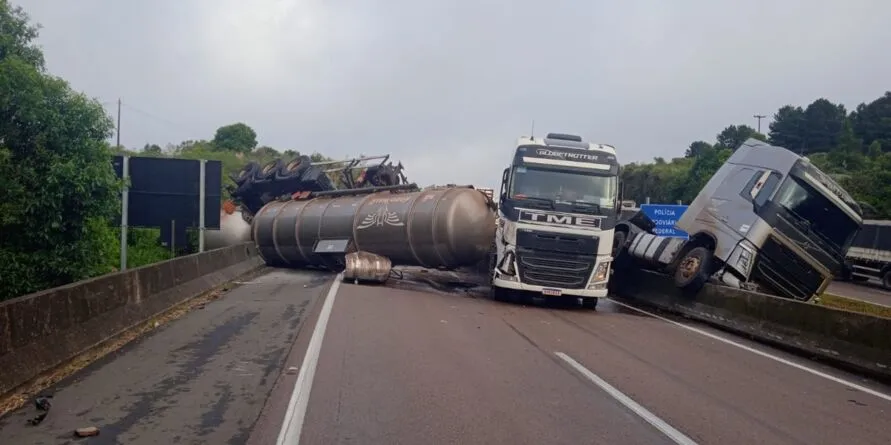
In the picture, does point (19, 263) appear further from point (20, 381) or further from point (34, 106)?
point (20, 381)

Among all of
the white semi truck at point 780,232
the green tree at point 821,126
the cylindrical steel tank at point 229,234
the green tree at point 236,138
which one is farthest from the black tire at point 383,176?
the green tree at point 236,138

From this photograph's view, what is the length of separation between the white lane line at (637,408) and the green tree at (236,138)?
3262 inches

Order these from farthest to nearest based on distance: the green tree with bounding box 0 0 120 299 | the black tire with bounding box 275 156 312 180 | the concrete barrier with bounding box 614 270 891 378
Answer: the black tire with bounding box 275 156 312 180 < the green tree with bounding box 0 0 120 299 < the concrete barrier with bounding box 614 270 891 378

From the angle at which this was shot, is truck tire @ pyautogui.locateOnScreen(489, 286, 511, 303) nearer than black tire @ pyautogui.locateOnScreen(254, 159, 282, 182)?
Yes

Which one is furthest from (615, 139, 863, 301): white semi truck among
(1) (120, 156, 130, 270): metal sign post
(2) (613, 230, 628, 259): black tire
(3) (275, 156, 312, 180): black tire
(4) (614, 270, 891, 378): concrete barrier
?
(3) (275, 156, 312, 180): black tire

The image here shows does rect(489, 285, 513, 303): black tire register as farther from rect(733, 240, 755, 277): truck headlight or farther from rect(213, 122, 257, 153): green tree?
rect(213, 122, 257, 153): green tree

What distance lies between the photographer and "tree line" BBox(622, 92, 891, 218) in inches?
1738

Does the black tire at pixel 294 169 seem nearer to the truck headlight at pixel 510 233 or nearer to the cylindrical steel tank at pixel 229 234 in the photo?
the cylindrical steel tank at pixel 229 234

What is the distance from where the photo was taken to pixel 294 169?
31875 mm

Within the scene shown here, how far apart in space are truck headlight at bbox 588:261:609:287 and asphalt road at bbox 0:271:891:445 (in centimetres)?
365

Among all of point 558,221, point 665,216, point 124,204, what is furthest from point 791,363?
point 665,216

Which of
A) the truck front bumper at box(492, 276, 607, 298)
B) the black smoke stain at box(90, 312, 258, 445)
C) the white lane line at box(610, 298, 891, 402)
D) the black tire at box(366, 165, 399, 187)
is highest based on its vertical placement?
the black tire at box(366, 165, 399, 187)

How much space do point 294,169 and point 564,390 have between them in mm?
24356

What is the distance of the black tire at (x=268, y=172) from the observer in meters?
32.1
